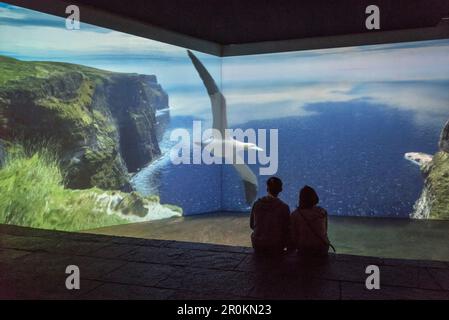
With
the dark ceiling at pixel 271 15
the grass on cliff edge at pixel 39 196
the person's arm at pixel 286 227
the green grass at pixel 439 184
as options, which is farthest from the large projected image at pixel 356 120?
the person's arm at pixel 286 227

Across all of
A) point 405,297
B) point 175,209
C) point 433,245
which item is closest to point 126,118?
point 175,209

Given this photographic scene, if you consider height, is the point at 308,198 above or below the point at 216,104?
below

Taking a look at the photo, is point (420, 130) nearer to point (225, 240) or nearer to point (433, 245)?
point (433, 245)

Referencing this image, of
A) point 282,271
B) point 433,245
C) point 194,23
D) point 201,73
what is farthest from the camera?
point 201,73

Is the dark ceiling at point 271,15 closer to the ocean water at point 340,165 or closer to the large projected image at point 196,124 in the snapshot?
the large projected image at point 196,124

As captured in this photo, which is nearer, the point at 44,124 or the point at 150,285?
the point at 150,285

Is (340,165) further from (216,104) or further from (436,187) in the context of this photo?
(216,104)

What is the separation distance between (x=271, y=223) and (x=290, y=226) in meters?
0.16

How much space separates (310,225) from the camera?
10.5ft

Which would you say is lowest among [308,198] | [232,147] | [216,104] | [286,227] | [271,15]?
[286,227]

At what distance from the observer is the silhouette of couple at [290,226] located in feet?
10.6

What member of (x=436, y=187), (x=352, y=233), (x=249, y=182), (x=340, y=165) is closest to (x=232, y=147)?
(x=249, y=182)

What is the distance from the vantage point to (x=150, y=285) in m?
2.67

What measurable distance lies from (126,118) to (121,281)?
5622 mm
